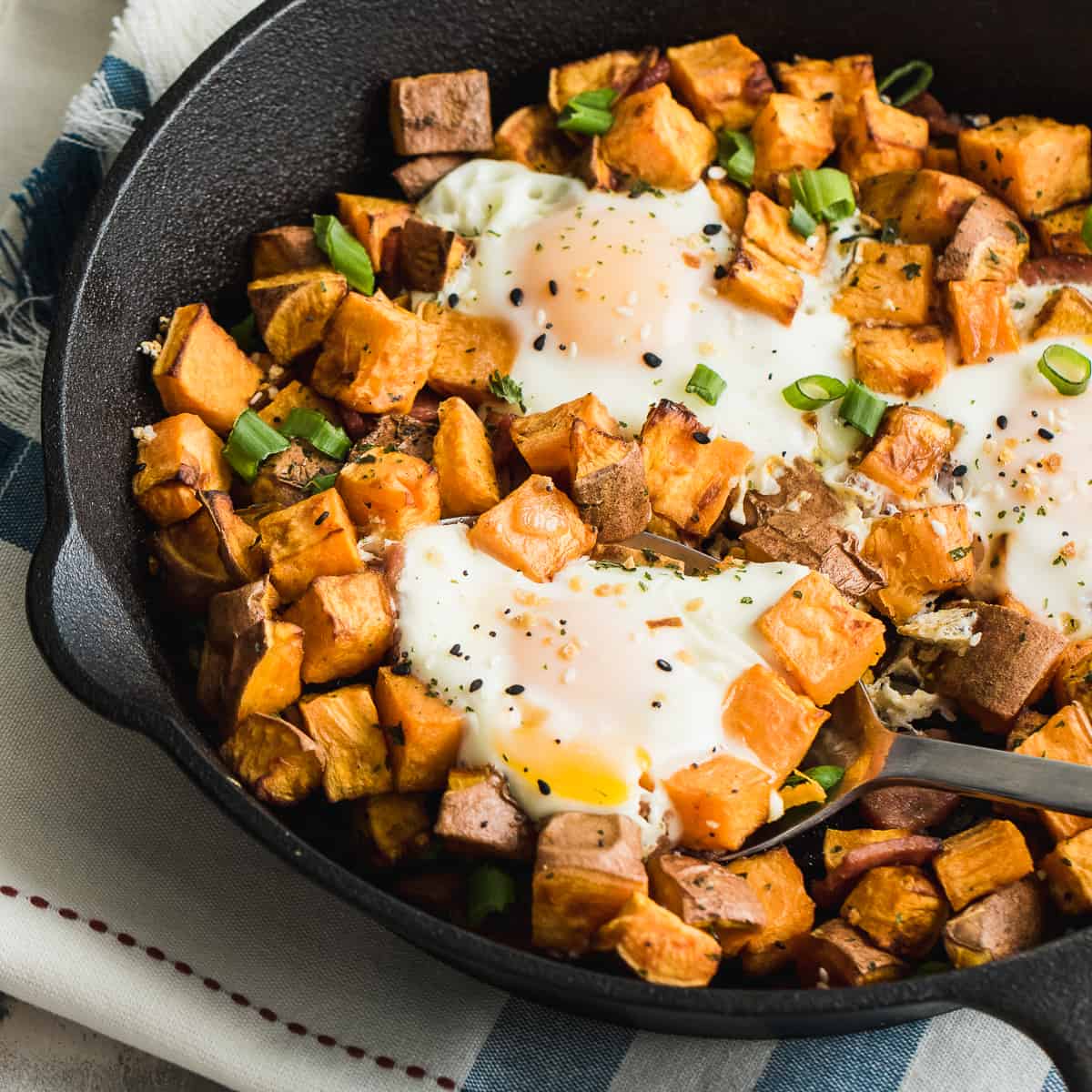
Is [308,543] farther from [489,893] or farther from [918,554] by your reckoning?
[918,554]

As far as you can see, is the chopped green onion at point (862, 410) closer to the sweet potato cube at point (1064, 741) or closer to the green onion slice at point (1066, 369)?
the green onion slice at point (1066, 369)

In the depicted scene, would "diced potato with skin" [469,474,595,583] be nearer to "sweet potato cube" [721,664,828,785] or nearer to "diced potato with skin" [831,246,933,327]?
"sweet potato cube" [721,664,828,785]

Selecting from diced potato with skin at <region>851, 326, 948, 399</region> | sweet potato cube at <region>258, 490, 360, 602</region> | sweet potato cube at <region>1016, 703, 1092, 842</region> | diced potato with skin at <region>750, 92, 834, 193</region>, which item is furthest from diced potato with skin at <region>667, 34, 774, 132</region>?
sweet potato cube at <region>1016, 703, 1092, 842</region>

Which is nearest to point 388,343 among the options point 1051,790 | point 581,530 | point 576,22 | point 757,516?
point 581,530

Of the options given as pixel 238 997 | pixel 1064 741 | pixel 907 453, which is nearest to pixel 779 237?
pixel 907 453

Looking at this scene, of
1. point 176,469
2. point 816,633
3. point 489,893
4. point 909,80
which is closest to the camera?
point 489,893

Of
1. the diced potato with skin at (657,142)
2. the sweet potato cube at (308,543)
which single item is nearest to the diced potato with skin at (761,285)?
the diced potato with skin at (657,142)
